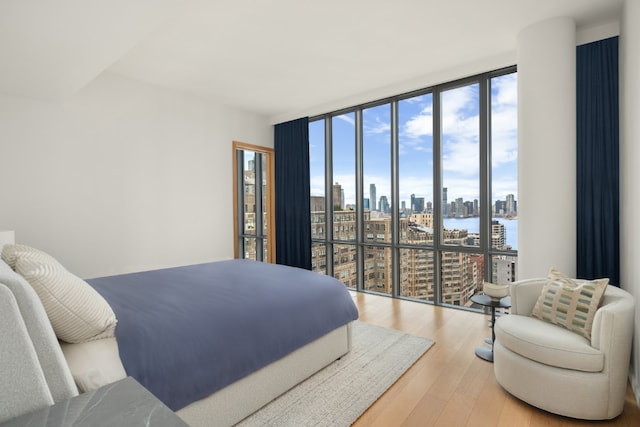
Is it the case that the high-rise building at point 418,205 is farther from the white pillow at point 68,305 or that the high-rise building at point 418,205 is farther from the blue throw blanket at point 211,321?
the white pillow at point 68,305

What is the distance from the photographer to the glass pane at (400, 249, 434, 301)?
4.04 m

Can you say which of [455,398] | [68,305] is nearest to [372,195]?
[455,398]

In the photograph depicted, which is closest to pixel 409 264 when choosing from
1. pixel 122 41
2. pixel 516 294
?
pixel 516 294

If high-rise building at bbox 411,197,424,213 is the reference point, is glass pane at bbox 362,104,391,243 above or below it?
above

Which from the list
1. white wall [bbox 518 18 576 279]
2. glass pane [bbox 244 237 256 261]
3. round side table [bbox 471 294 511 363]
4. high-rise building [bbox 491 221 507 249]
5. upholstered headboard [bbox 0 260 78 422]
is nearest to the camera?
upholstered headboard [bbox 0 260 78 422]

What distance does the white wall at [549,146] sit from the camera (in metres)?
2.70

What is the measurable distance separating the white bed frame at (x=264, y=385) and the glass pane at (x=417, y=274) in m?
1.82

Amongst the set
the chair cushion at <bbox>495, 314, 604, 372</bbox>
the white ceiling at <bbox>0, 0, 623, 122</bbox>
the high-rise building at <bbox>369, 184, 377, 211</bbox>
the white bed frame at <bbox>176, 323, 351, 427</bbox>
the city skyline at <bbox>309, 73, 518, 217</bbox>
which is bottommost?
the white bed frame at <bbox>176, 323, 351, 427</bbox>

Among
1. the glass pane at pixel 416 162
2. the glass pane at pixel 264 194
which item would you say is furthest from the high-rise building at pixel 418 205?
the glass pane at pixel 264 194

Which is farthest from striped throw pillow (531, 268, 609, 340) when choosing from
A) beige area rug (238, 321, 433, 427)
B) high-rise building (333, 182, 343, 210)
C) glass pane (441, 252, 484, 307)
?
high-rise building (333, 182, 343, 210)

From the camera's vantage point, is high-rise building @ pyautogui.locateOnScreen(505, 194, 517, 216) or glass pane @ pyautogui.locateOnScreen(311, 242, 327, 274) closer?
high-rise building @ pyautogui.locateOnScreen(505, 194, 517, 216)

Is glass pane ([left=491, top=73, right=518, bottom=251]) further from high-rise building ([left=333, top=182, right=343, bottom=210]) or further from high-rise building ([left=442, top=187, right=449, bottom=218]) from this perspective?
high-rise building ([left=333, top=182, right=343, bottom=210])

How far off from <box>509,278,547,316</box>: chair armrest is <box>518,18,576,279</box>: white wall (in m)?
0.47

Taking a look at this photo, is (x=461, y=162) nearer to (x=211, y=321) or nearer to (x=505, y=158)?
(x=505, y=158)
